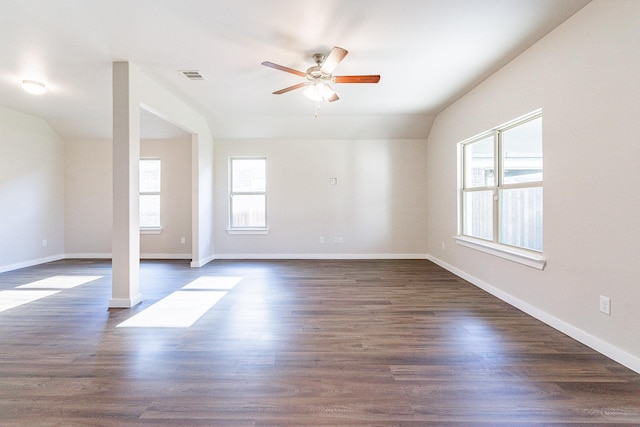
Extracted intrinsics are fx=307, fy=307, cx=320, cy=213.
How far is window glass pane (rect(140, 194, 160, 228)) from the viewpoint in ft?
20.8

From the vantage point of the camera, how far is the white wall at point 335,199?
6258 millimetres

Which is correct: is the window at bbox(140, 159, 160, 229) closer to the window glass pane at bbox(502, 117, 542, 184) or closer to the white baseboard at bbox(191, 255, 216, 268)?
the white baseboard at bbox(191, 255, 216, 268)

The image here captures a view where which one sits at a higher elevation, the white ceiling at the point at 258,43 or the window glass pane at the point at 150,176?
the white ceiling at the point at 258,43

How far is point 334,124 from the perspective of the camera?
228 inches

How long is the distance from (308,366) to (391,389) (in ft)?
1.88

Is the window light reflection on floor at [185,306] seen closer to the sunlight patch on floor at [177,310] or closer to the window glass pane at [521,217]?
the sunlight patch on floor at [177,310]

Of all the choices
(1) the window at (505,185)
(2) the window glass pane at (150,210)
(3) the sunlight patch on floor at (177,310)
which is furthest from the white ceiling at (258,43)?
(3) the sunlight patch on floor at (177,310)

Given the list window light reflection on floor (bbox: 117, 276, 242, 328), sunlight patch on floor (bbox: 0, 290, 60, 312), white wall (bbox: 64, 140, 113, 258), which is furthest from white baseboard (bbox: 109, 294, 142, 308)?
white wall (bbox: 64, 140, 113, 258)

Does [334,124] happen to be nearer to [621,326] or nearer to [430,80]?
[430,80]

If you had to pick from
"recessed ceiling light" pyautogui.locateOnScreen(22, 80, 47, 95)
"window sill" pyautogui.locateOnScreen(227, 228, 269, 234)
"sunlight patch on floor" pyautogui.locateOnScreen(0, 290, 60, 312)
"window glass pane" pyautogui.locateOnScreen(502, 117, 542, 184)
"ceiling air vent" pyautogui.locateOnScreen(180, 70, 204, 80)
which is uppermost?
"ceiling air vent" pyautogui.locateOnScreen(180, 70, 204, 80)

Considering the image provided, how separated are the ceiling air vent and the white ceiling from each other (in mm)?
136

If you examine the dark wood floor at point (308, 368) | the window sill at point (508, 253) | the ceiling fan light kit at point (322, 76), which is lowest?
the dark wood floor at point (308, 368)

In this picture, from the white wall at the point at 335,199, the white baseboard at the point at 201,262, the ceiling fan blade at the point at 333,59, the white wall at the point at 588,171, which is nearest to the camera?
the white wall at the point at 588,171

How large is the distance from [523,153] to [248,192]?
4.75m
